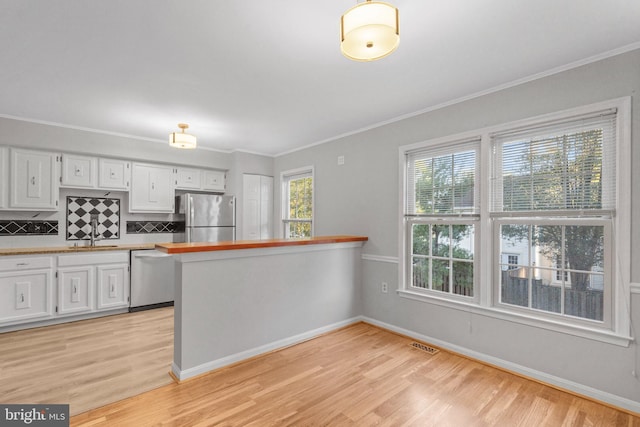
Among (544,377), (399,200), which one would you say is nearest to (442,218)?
(399,200)

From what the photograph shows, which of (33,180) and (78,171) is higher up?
(78,171)

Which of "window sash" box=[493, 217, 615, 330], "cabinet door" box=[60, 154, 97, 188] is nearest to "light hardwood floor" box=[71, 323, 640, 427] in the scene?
"window sash" box=[493, 217, 615, 330]

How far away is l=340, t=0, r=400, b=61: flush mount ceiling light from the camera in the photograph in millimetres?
1388

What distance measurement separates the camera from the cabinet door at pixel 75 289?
3621mm

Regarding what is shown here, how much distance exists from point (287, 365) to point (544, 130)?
2856 millimetres

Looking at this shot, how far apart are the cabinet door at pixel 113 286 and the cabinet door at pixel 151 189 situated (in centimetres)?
87

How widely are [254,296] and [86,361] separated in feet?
4.98

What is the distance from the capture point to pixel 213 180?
16.8 ft

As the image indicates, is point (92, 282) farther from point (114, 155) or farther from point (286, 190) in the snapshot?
point (286, 190)

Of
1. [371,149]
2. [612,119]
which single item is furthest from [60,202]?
[612,119]

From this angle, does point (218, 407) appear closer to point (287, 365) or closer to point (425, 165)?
point (287, 365)

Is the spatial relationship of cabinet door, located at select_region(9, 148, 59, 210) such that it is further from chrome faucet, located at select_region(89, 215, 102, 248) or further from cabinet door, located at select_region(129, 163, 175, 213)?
cabinet door, located at select_region(129, 163, 175, 213)

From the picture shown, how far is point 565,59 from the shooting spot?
2.23 meters

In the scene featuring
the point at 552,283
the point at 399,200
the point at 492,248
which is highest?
the point at 399,200
